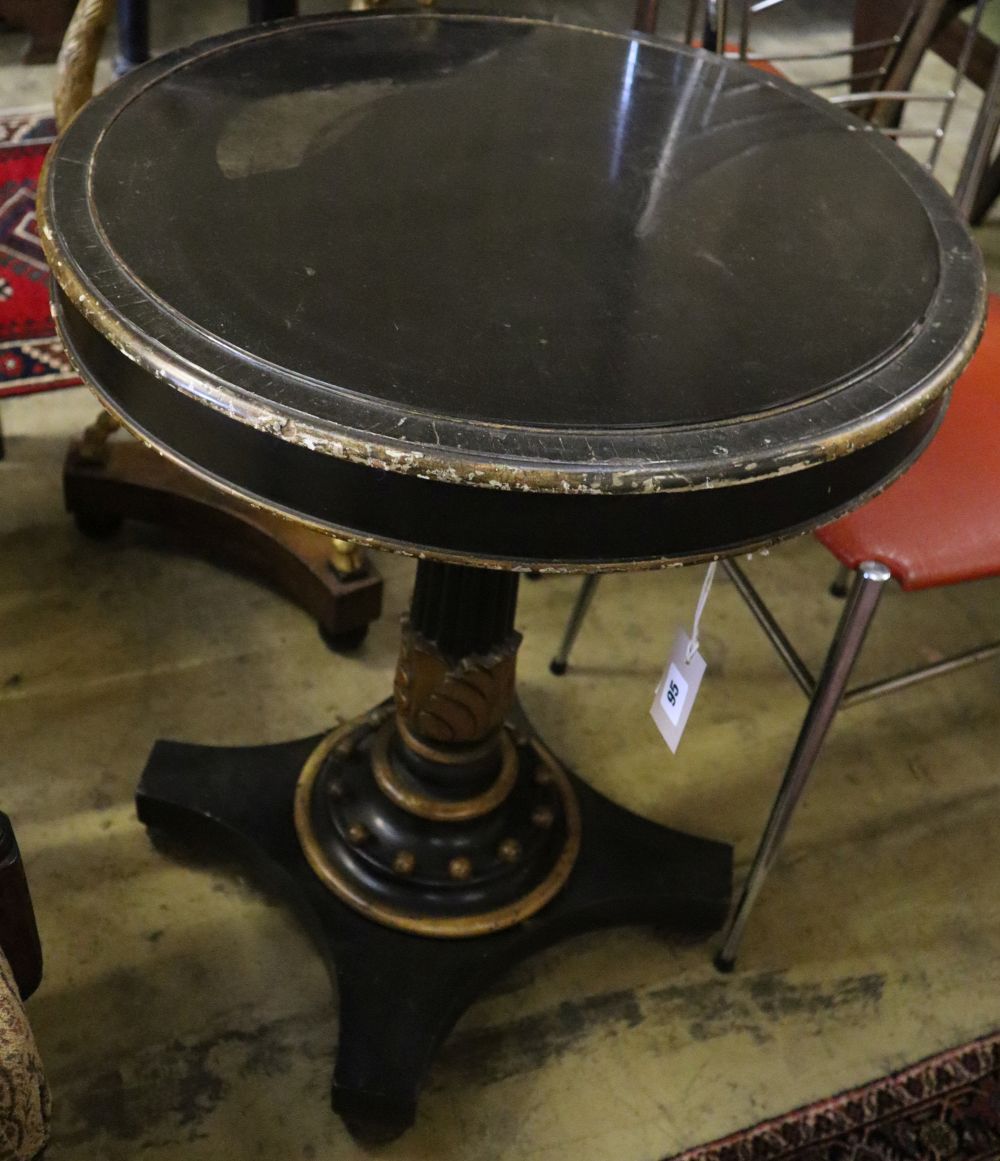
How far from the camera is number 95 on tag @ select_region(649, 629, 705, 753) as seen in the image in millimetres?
1096

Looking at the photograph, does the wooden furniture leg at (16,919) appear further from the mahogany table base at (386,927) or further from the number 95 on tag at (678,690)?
the number 95 on tag at (678,690)

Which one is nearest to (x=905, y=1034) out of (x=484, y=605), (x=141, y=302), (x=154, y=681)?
(x=484, y=605)

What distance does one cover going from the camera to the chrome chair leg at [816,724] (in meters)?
1.10

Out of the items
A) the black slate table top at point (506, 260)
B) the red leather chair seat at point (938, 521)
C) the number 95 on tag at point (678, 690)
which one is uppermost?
the black slate table top at point (506, 260)

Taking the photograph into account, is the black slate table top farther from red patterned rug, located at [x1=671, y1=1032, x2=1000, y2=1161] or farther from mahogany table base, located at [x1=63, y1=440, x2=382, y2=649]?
red patterned rug, located at [x1=671, y1=1032, x2=1000, y2=1161]

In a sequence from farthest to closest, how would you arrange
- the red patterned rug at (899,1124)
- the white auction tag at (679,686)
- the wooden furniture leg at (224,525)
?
the wooden furniture leg at (224,525) → the red patterned rug at (899,1124) → the white auction tag at (679,686)

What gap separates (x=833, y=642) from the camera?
3.72 feet

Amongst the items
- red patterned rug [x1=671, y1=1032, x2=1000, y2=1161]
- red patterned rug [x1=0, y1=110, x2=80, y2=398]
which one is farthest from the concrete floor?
red patterned rug [x1=0, y1=110, x2=80, y2=398]

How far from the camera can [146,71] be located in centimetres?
105

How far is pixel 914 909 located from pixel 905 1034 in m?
0.17

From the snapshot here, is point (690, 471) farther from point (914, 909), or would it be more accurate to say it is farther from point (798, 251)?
point (914, 909)

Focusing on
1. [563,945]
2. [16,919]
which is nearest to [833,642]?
[563,945]

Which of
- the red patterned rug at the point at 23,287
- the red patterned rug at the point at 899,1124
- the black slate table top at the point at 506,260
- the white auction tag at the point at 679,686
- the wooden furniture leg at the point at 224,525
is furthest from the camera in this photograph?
the red patterned rug at the point at 23,287

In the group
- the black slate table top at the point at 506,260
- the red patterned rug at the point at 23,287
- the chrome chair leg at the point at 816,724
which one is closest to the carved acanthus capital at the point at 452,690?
the chrome chair leg at the point at 816,724
